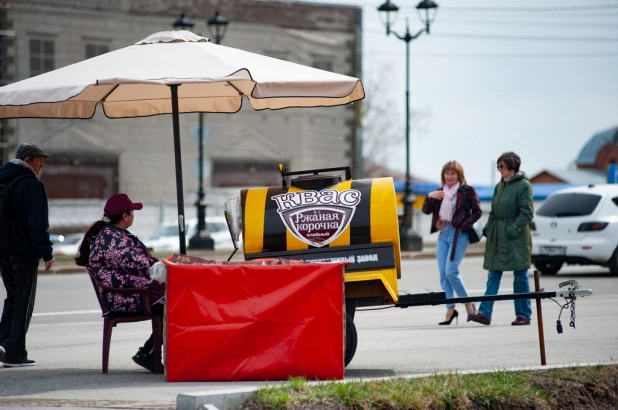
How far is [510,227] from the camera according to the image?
432 inches

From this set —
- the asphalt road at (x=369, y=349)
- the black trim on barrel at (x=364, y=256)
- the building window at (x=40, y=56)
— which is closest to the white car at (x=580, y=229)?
the asphalt road at (x=369, y=349)

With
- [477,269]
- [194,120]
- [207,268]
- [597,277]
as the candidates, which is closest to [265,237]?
[207,268]

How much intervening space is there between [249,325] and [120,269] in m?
1.35

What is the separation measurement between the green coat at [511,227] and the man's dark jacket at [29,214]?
5150mm

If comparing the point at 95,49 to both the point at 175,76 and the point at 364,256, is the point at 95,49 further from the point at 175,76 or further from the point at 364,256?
the point at 364,256

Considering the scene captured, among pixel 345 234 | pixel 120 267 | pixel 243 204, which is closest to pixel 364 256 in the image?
pixel 345 234

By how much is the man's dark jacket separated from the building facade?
99.3ft

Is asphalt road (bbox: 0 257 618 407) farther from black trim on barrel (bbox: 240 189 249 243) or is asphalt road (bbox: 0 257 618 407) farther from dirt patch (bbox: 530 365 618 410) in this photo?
black trim on barrel (bbox: 240 189 249 243)

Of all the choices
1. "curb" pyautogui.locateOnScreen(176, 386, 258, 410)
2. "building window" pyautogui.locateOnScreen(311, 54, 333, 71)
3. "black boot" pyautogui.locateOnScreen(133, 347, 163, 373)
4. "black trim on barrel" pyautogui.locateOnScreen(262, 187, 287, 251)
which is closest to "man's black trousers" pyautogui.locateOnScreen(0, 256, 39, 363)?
"black boot" pyautogui.locateOnScreen(133, 347, 163, 373)

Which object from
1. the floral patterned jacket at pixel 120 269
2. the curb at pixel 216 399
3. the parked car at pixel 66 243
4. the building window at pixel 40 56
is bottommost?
the parked car at pixel 66 243

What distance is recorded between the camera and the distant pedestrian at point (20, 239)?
8.23m

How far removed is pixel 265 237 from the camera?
789 centimetres

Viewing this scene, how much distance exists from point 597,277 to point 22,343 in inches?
497

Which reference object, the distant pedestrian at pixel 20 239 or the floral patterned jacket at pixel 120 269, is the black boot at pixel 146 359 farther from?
the distant pedestrian at pixel 20 239
